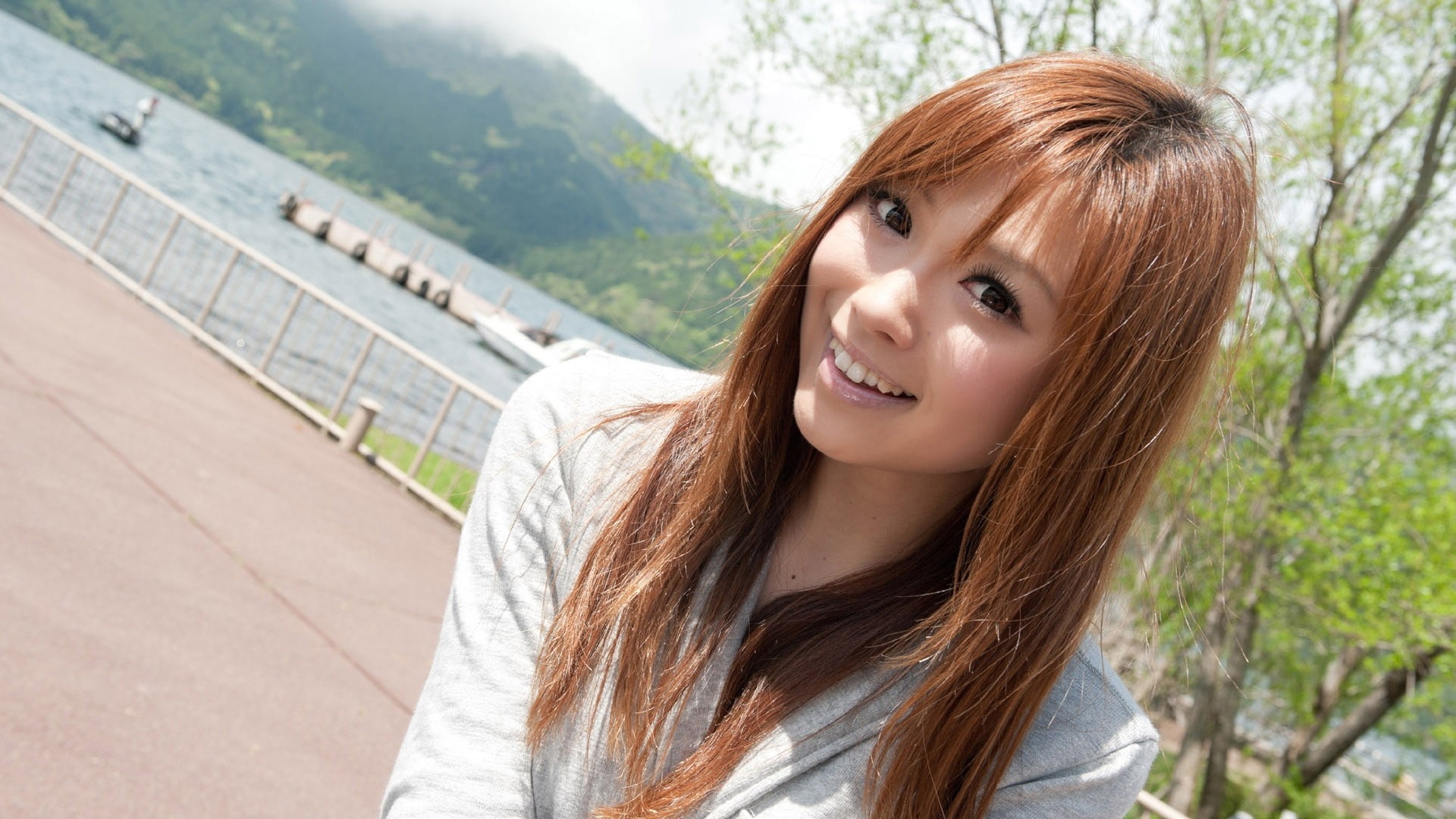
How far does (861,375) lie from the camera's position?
1406mm

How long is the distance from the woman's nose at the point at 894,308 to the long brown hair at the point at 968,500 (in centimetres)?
14

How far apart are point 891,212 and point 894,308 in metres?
0.18

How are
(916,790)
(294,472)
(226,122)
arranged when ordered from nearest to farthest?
(916,790), (294,472), (226,122)

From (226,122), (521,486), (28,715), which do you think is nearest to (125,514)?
(28,715)

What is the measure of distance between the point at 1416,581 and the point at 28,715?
31.2ft

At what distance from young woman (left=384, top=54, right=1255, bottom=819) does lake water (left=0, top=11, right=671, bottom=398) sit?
1342mm

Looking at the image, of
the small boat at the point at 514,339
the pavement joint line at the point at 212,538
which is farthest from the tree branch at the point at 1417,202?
the small boat at the point at 514,339

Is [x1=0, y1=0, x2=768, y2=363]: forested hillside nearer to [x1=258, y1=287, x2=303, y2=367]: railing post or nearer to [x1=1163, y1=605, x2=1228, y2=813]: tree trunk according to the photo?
[x1=258, y1=287, x2=303, y2=367]: railing post

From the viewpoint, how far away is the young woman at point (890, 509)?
4.44 ft

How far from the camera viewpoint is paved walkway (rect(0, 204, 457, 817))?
332 centimetres

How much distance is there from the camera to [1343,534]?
9.28m

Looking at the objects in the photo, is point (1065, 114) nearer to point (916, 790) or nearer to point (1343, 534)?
point (916, 790)

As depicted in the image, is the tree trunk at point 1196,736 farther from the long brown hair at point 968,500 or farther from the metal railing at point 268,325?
the long brown hair at point 968,500

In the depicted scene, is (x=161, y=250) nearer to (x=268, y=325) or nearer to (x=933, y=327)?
(x=268, y=325)
